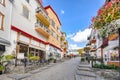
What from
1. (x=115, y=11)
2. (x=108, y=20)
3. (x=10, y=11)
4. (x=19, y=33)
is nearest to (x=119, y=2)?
(x=115, y=11)

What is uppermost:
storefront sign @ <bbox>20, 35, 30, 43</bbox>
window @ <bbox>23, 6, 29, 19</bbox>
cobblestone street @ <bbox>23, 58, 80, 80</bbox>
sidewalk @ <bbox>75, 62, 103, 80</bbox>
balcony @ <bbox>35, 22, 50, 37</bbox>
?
window @ <bbox>23, 6, 29, 19</bbox>

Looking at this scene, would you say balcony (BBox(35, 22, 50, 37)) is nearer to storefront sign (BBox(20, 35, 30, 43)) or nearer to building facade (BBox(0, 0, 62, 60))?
building facade (BBox(0, 0, 62, 60))

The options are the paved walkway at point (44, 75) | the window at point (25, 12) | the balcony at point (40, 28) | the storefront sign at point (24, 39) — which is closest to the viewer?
the paved walkway at point (44, 75)

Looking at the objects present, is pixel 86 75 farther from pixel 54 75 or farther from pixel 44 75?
pixel 44 75

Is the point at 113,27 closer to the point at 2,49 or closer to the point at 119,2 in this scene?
the point at 119,2

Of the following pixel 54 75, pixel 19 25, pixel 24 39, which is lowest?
pixel 54 75

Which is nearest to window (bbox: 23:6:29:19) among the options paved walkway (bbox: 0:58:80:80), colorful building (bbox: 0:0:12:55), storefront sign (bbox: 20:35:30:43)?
storefront sign (bbox: 20:35:30:43)

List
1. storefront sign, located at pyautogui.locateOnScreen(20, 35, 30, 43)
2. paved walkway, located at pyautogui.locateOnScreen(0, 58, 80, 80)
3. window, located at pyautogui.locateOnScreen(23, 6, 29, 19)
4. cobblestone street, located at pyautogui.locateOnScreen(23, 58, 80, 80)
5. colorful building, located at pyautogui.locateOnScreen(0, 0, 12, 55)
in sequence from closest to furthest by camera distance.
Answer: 1. paved walkway, located at pyautogui.locateOnScreen(0, 58, 80, 80)
2. cobblestone street, located at pyautogui.locateOnScreen(23, 58, 80, 80)
3. colorful building, located at pyautogui.locateOnScreen(0, 0, 12, 55)
4. storefront sign, located at pyautogui.locateOnScreen(20, 35, 30, 43)
5. window, located at pyautogui.locateOnScreen(23, 6, 29, 19)

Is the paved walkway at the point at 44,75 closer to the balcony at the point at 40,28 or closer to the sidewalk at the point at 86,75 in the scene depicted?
the sidewalk at the point at 86,75

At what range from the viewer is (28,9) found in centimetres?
2350

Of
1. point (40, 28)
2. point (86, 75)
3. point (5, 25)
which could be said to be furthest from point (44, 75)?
point (40, 28)

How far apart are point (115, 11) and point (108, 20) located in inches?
17.3

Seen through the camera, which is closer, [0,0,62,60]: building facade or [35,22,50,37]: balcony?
[0,0,62,60]: building facade

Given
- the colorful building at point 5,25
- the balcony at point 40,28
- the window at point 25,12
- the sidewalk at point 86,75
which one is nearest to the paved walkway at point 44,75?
the sidewalk at point 86,75
